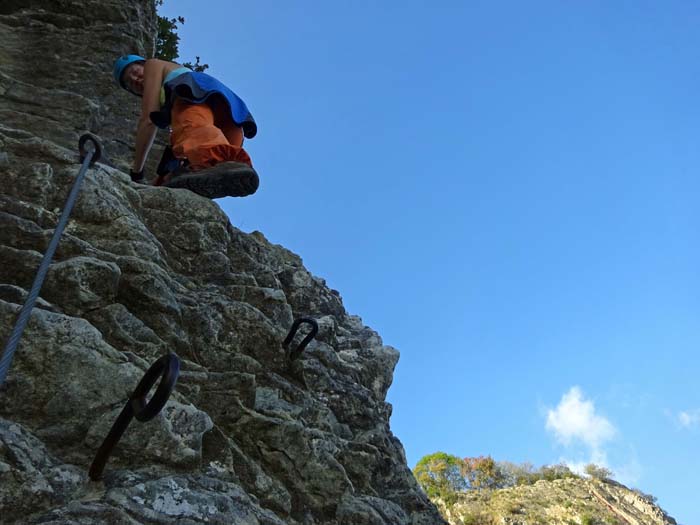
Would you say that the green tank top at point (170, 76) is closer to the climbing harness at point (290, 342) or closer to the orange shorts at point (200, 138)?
the orange shorts at point (200, 138)

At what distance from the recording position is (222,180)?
5363 mm

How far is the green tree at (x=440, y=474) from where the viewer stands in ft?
180

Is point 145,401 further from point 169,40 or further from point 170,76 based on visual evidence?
point 169,40

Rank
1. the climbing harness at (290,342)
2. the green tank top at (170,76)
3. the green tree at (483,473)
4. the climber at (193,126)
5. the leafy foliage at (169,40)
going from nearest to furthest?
the climbing harness at (290,342)
the climber at (193,126)
the green tank top at (170,76)
the leafy foliage at (169,40)
the green tree at (483,473)

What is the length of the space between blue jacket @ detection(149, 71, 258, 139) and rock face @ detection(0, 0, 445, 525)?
33.5 inches

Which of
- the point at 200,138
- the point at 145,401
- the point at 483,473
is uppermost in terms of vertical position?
the point at 483,473

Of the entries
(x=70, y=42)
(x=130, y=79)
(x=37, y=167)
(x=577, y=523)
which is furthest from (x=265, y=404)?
(x=577, y=523)

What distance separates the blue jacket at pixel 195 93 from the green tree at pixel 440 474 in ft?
171

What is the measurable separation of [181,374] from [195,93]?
306 cm

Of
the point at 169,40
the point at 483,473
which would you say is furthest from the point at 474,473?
the point at 169,40

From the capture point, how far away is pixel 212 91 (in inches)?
235

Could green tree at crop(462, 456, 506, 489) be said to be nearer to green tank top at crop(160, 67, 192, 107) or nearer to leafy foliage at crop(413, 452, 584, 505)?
leafy foliage at crop(413, 452, 584, 505)

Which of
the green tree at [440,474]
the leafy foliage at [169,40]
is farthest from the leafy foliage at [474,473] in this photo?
the leafy foliage at [169,40]

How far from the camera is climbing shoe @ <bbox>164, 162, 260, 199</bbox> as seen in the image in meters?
5.29
